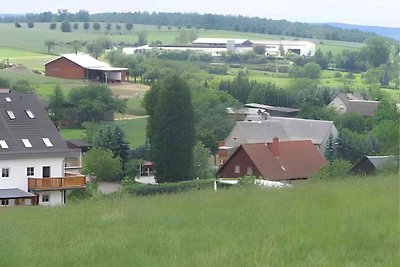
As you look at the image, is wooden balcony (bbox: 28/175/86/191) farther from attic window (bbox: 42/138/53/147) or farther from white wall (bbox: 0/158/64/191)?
attic window (bbox: 42/138/53/147)

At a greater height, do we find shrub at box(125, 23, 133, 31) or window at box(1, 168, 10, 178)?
window at box(1, 168, 10, 178)

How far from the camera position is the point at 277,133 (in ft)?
194

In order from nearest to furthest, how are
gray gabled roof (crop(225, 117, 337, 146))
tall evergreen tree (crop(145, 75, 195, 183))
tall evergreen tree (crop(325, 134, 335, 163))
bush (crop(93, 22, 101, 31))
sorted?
tall evergreen tree (crop(145, 75, 195, 183))
tall evergreen tree (crop(325, 134, 335, 163))
gray gabled roof (crop(225, 117, 337, 146))
bush (crop(93, 22, 101, 31))

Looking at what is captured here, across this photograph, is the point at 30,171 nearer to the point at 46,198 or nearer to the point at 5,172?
the point at 5,172

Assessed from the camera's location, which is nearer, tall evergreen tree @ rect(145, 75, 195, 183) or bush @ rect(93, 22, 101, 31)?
tall evergreen tree @ rect(145, 75, 195, 183)

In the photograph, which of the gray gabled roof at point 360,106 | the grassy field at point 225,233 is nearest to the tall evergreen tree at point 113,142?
the gray gabled roof at point 360,106

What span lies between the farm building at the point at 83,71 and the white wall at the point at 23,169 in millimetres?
68001

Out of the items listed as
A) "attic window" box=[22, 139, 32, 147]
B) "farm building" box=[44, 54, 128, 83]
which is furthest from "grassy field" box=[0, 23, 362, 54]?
"attic window" box=[22, 139, 32, 147]

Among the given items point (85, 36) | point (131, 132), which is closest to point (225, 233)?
point (131, 132)

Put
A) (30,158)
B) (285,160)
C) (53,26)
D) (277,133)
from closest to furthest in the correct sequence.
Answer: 1. (30,158)
2. (285,160)
3. (277,133)
4. (53,26)

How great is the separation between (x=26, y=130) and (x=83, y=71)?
2752 inches

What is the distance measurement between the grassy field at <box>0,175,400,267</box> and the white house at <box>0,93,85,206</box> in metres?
15.3

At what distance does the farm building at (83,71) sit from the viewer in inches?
3907

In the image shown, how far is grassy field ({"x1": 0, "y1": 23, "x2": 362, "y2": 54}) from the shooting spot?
135000 millimetres
